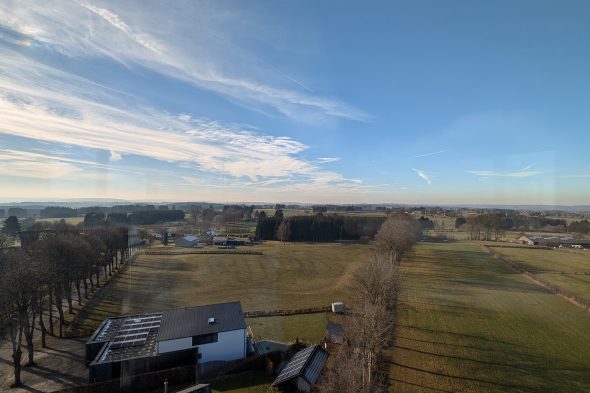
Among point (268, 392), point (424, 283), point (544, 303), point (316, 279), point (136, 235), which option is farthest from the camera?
point (136, 235)

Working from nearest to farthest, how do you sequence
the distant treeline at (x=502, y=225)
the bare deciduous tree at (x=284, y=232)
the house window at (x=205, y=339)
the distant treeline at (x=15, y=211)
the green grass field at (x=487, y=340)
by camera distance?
the green grass field at (x=487, y=340) → the house window at (x=205, y=339) → the bare deciduous tree at (x=284, y=232) → the distant treeline at (x=15, y=211) → the distant treeline at (x=502, y=225)

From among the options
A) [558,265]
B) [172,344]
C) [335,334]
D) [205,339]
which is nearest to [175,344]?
[172,344]

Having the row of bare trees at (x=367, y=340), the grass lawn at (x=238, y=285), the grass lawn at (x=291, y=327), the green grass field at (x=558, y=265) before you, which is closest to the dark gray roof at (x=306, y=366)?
the row of bare trees at (x=367, y=340)

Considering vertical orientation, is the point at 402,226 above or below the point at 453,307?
above

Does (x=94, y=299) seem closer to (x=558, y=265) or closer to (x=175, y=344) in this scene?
(x=175, y=344)

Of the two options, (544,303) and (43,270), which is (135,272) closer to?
(43,270)

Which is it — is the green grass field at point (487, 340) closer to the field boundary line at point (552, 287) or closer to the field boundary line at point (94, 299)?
the field boundary line at point (552, 287)

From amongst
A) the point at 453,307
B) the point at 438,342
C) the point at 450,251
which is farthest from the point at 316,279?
the point at 450,251
